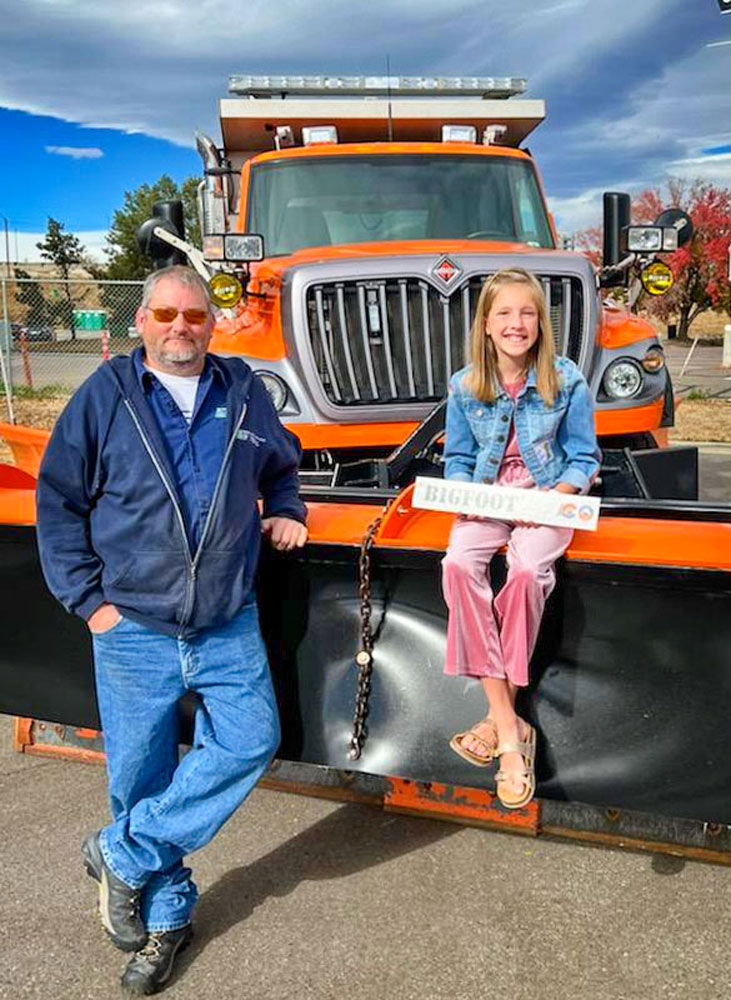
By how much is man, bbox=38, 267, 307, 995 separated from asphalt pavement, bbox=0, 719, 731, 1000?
20cm

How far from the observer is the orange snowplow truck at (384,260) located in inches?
166

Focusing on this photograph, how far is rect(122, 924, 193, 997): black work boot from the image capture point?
8.14 feet

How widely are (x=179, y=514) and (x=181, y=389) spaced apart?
1.20 feet

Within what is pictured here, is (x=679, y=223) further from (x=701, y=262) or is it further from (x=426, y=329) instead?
(x=701, y=262)

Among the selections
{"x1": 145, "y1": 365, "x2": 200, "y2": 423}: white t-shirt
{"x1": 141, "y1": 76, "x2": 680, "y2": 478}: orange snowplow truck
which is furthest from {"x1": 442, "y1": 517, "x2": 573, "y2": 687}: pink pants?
{"x1": 141, "y1": 76, "x2": 680, "y2": 478}: orange snowplow truck

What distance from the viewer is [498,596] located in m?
2.54

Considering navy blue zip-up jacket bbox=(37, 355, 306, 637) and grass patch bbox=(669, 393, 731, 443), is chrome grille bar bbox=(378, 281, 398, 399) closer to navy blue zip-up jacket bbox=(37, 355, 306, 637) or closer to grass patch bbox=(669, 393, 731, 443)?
navy blue zip-up jacket bbox=(37, 355, 306, 637)

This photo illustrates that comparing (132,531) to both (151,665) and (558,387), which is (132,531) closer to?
(151,665)

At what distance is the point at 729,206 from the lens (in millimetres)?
33594

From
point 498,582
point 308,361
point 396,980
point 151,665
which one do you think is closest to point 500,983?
point 396,980

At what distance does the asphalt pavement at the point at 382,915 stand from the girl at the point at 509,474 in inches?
18.1

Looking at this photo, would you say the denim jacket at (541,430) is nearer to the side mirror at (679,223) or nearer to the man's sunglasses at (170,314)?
the man's sunglasses at (170,314)

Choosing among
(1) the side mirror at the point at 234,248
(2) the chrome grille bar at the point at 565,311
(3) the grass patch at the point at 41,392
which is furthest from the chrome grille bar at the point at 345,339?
(3) the grass patch at the point at 41,392

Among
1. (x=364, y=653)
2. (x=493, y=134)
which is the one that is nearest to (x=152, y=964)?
(x=364, y=653)
